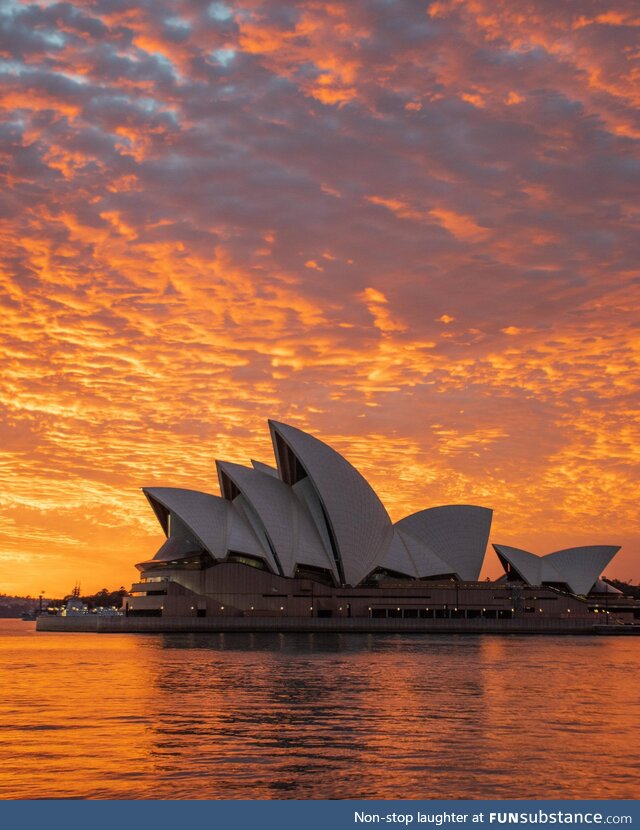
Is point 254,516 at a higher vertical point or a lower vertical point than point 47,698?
higher

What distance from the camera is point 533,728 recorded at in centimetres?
2591

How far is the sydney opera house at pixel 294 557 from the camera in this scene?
9156 centimetres

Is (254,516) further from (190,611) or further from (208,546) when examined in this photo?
(190,611)

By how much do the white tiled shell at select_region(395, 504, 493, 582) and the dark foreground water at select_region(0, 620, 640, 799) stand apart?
59.9 metres

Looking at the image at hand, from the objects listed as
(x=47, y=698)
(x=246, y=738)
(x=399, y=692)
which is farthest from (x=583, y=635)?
(x=246, y=738)

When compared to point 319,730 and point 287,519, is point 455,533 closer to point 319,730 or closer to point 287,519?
point 287,519

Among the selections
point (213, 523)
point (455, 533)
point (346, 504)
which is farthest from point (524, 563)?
point (213, 523)

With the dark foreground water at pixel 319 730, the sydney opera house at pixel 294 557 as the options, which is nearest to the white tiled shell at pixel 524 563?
the sydney opera house at pixel 294 557

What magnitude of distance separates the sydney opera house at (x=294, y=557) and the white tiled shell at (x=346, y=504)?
0.11 meters

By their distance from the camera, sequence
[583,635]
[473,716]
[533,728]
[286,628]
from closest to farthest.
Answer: [533,728] → [473,716] → [286,628] → [583,635]

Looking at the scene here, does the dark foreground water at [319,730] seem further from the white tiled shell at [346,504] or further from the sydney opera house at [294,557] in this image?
the sydney opera house at [294,557]

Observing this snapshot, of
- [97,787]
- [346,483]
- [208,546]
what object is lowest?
[97,787]

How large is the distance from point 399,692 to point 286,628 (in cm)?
5750

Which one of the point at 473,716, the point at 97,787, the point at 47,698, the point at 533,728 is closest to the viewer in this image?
the point at 97,787
